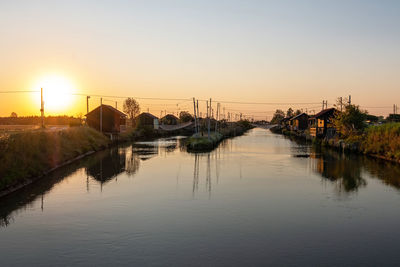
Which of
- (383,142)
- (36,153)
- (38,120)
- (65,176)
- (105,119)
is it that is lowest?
(65,176)

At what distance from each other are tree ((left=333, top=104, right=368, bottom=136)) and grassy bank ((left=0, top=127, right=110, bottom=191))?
3077 cm

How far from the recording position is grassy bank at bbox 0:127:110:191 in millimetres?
17219

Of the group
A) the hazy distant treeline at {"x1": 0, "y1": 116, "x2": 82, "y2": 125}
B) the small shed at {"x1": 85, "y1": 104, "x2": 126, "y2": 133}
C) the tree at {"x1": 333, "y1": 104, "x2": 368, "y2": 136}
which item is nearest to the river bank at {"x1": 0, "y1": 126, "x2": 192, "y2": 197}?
the small shed at {"x1": 85, "y1": 104, "x2": 126, "y2": 133}

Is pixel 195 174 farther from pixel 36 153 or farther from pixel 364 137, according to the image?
pixel 364 137

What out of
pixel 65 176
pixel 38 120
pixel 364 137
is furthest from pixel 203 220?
pixel 38 120

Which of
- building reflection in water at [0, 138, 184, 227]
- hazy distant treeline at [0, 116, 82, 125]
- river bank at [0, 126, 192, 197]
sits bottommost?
building reflection in water at [0, 138, 184, 227]

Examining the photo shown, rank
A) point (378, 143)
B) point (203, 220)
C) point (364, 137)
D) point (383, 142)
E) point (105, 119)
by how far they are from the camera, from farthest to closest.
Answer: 1. point (105, 119)
2. point (364, 137)
3. point (378, 143)
4. point (383, 142)
5. point (203, 220)

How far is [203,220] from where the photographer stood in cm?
1261

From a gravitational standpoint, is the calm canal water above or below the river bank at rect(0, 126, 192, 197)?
below

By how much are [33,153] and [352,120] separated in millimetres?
34837

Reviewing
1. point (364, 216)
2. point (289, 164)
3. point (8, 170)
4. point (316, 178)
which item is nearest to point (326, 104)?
point (289, 164)

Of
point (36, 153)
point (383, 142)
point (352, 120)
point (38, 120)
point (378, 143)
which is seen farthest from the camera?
point (38, 120)

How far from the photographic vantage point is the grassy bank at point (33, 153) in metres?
17.2

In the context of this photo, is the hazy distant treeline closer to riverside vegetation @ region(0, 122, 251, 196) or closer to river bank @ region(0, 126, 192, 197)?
riverside vegetation @ region(0, 122, 251, 196)
